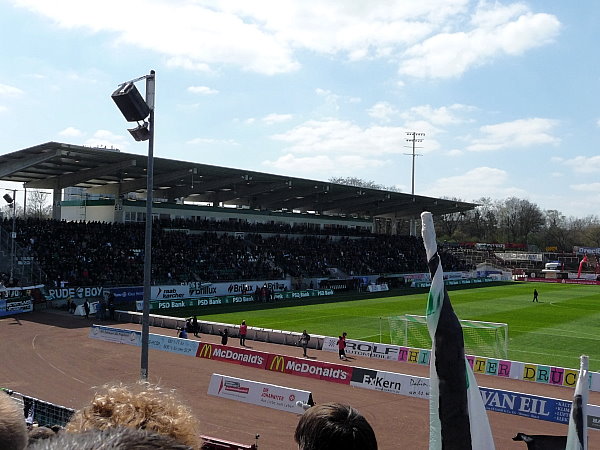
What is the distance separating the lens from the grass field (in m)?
30.1

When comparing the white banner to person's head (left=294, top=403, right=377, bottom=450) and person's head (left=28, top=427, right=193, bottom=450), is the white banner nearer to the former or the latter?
person's head (left=294, top=403, right=377, bottom=450)

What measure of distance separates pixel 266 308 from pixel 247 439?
29.3m

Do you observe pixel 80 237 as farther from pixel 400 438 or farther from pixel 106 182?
pixel 400 438

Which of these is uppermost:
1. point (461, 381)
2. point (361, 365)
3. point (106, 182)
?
point (106, 182)

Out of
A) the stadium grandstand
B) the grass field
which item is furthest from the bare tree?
the grass field

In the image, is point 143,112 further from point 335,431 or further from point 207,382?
point 335,431

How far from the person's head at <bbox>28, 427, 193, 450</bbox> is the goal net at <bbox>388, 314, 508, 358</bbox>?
24.7 metres

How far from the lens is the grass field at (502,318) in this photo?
30.1 metres

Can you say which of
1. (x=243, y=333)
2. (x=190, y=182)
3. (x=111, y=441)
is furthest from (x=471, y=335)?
(x=190, y=182)

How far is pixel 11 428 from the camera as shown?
6.56 feet

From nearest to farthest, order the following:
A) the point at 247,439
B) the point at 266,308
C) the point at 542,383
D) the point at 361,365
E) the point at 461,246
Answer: the point at 247,439 < the point at 542,383 < the point at 361,365 < the point at 266,308 < the point at 461,246

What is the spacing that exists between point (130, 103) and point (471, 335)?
2163cm

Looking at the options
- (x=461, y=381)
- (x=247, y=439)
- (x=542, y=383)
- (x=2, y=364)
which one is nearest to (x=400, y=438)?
(x=247, y=439)

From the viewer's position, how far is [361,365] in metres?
25.9
